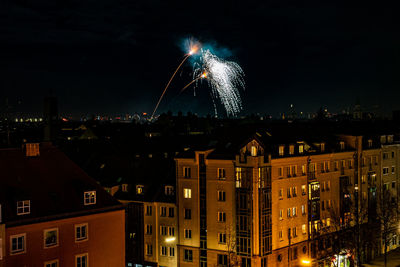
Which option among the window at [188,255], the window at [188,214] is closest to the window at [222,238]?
the window at [188,255]

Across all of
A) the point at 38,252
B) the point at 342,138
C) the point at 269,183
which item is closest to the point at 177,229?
the point at 269,183

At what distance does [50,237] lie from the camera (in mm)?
40875

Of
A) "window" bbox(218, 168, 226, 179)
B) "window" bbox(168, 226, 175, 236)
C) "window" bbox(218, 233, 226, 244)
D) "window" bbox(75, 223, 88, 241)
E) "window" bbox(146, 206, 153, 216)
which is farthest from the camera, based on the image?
"window" bbox(146, 206, 153, 216)

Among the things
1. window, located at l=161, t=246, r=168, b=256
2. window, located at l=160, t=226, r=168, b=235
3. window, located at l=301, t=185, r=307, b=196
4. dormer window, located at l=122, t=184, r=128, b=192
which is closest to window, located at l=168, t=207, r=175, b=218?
window, located at l=160, t=226, r=168, b=235

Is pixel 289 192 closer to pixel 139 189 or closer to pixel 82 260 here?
pixel 139 189

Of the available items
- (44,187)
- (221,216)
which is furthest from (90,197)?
(221,216)

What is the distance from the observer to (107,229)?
45281mm

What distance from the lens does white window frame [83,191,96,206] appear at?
44.0 meters

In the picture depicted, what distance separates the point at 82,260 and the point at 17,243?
6.76 m

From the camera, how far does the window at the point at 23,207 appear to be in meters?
39.3

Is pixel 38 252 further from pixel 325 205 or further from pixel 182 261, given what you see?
pixel 325 205

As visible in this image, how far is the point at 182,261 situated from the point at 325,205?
23.6 m

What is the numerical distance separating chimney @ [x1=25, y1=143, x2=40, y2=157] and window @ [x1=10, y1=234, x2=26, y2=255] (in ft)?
30.0

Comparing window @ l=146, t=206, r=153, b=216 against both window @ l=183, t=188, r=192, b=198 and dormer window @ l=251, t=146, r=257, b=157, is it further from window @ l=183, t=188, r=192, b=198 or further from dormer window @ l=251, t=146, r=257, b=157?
dormer window @ l=251, t=146, r=257, b=157
